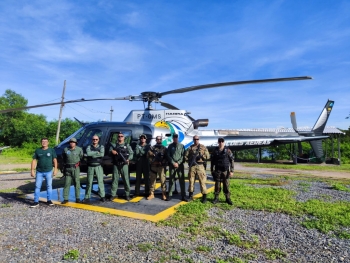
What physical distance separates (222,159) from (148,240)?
9.24ft

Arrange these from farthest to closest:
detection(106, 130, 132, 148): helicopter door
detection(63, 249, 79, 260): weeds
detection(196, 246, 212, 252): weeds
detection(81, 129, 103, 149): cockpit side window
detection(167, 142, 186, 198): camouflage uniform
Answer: detection(106, 130, 132, 148): helicopter door
detection(81, 129, 103, 149): cockpit side window
detection(167, 142, 186, 198): camouflage uniform
detection(196, 246, 212, 252): weeds
detection(63, 249, 79, 260): weeds

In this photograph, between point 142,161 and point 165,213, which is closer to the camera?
point 165,213

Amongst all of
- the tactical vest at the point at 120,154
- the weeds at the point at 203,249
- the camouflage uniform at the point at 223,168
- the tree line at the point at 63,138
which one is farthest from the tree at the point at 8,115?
the weeds at the point at 203,249

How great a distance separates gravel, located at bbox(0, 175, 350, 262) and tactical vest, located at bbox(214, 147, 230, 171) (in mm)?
1115

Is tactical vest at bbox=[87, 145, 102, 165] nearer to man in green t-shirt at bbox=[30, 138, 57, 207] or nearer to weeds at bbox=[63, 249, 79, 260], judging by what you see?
man in green t-shirt at bbox=[30, 138, 57, 207]

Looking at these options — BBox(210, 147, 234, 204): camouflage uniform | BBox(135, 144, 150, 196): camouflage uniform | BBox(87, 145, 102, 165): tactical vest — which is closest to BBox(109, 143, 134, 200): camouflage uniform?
BBox(135, 144, 150, 196): camouflage uniform

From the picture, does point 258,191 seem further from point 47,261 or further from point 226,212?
point 47,261

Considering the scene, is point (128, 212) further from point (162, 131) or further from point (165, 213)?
point (162, 131)

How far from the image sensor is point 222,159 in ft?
19.1

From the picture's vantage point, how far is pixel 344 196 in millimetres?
6582

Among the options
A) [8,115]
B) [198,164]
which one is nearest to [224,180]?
[198,164]

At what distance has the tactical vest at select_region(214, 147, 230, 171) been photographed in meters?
5.77

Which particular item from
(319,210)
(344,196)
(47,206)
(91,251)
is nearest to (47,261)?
(91,251)

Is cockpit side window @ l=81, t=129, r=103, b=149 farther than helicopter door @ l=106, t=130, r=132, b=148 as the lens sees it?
No
